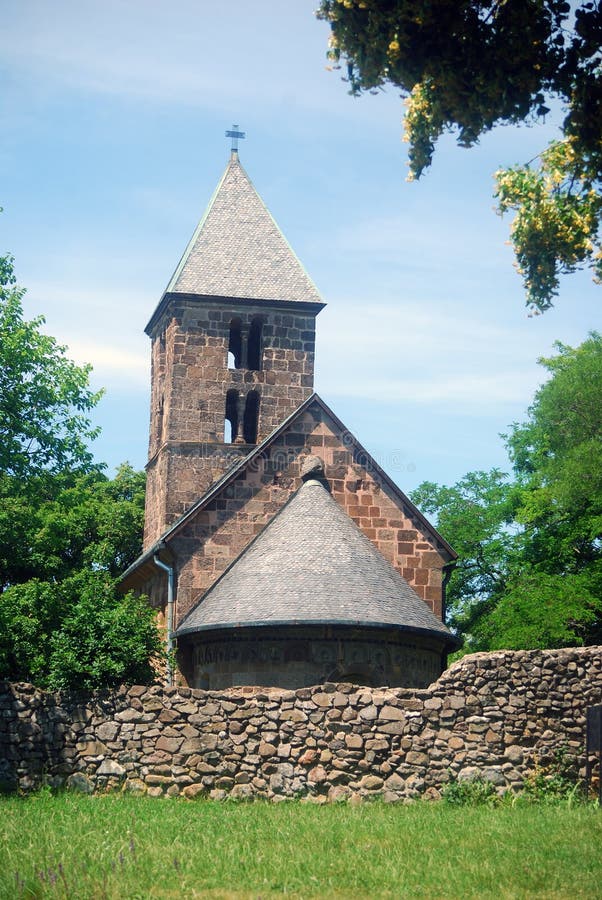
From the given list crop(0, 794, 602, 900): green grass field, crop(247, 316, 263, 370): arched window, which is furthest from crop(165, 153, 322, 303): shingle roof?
crop(0, 794, 602, 900): green grass field

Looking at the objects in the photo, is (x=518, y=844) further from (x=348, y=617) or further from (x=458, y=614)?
(x=458, y=614)

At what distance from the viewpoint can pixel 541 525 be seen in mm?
40281

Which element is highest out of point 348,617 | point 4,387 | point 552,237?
point 4,387

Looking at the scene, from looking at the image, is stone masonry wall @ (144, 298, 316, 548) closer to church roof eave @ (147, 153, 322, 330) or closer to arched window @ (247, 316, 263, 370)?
arched window @ (247, 316, 263, 370)

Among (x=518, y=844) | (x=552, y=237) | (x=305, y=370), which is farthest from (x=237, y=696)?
(x=305, y=370)

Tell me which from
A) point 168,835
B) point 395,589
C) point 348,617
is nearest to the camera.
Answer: point 168,835

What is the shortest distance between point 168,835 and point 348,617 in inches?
349

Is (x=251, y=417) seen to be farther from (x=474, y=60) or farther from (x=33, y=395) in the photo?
(x=474, y=60)

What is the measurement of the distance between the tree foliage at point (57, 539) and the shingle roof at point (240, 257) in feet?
14.5

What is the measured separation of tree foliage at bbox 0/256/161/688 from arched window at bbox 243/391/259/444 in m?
3.74

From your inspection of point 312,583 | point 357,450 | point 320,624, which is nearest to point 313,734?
point 320,624

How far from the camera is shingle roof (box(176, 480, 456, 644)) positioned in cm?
2248

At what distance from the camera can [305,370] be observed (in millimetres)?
31734

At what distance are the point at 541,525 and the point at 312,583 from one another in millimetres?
18652
